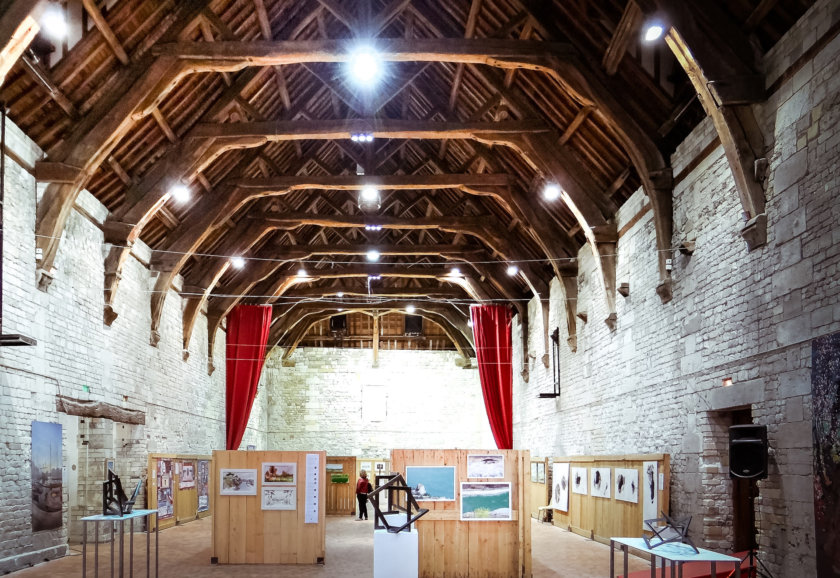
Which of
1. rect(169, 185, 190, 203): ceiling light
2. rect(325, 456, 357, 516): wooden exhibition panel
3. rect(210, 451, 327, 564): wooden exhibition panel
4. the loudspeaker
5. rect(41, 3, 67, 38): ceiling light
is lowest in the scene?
rect(325, 456, 357, 516): wooden exhibition panel

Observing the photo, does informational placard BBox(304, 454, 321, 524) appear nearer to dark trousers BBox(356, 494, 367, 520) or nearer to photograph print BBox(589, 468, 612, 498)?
photograph print BBox(589, 468, 612, 498)

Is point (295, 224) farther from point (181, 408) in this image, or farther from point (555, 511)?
point (555, 511)

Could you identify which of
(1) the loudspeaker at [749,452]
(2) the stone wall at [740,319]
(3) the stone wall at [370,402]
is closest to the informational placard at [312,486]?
(2) the stone wall at [740,319]

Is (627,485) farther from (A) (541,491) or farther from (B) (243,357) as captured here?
(B) (243,357)

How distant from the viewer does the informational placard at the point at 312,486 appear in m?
10.6

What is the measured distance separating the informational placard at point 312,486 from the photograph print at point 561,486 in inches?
258

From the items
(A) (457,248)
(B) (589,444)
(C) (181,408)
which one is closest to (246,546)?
(B) (589,444)

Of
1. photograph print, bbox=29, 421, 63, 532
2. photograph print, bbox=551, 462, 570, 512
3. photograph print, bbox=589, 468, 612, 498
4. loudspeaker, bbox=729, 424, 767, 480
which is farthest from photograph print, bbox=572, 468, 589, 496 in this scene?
photograph print, bbox=29, 421, 63, 532

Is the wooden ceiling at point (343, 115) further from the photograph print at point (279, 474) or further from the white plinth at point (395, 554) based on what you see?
the white plinth at point (395, 554)

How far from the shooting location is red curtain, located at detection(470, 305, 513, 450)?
74.0 ft

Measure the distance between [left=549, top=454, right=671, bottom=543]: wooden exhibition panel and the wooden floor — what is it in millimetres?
292

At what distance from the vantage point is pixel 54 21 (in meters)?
9.41

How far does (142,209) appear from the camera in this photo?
533 inches

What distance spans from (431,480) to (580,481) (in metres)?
6.01
